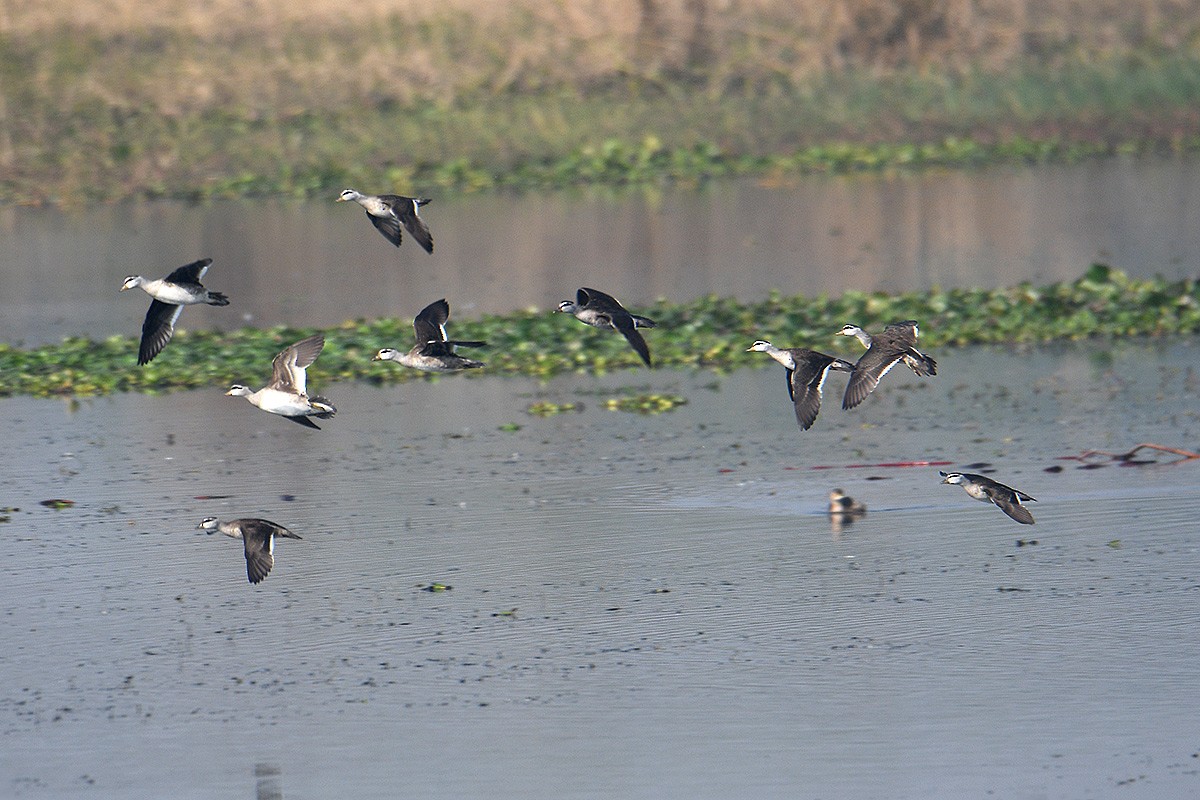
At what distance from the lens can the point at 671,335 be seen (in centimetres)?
2233

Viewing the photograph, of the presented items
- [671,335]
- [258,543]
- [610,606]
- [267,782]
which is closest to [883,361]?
[610,606]

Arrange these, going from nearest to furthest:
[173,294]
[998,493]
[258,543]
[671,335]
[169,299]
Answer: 1. [258,543]
2. [998,493]
3. [173,294]
4. [169,299]
5. [671,335]

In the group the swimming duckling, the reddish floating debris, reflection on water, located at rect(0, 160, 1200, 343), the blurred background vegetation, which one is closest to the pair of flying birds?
the swimming duckling

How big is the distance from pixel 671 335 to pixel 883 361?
8.51 metres

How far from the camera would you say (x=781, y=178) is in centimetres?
3862

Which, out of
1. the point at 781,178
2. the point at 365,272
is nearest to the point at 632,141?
the point at 781,178

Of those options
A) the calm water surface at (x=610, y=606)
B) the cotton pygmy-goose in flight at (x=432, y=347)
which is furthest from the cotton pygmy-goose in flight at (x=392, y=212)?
the calm water surface at (x=610, y=606)

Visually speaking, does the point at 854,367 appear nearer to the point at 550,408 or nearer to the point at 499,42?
the point at 550,408

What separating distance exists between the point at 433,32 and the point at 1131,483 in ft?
100

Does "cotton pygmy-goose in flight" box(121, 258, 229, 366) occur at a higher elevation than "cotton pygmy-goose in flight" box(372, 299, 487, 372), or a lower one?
higher

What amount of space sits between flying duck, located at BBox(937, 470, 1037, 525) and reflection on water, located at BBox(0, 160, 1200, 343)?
11.8m

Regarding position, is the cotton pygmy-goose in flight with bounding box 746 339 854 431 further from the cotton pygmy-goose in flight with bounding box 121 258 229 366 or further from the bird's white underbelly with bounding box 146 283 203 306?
the bird's white underbelly with bounding box 146 283 203 306

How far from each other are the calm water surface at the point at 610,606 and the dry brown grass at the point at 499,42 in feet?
79.3

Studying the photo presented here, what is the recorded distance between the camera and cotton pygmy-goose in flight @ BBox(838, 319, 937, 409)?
13383 mm
